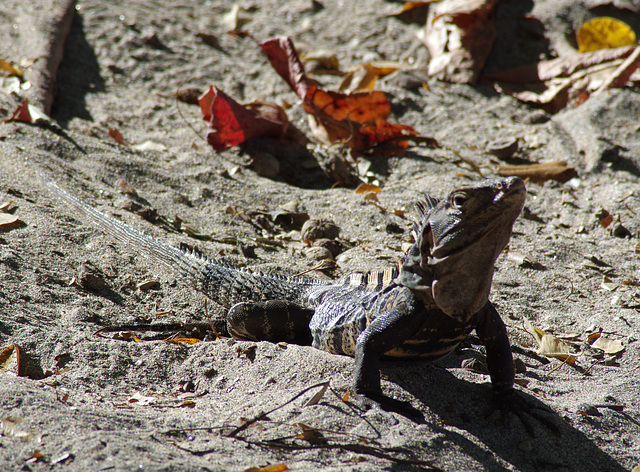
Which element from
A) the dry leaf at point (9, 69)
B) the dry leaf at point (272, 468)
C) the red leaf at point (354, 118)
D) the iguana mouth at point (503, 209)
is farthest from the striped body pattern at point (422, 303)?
the dry leaf at point (9, 69)

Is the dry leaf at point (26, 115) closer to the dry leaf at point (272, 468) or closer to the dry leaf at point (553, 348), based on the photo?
the dry leaf at point (272, 468)

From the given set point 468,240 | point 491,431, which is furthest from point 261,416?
point 468,240

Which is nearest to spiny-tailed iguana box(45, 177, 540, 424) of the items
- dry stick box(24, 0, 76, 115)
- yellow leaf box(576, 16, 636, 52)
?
dry stick box(24, 0, 76, 115)

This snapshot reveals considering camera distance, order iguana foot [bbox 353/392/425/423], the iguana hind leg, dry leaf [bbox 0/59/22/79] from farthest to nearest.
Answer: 1. dry leaf [bbox 0/59/22/79]
2. the iguana hind leg
3. iguana foot [bbox 353/392/425/423]

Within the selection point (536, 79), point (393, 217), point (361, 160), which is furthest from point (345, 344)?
point (536, 79)

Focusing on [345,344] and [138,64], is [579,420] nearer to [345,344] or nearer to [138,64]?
→ [345,344]

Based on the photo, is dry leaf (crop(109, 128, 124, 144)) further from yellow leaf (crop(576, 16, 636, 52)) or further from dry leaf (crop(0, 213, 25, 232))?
yellow leaf (crop(576, 16, 636, 52))

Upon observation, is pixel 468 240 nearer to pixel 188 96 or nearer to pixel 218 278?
pixel 218 278
